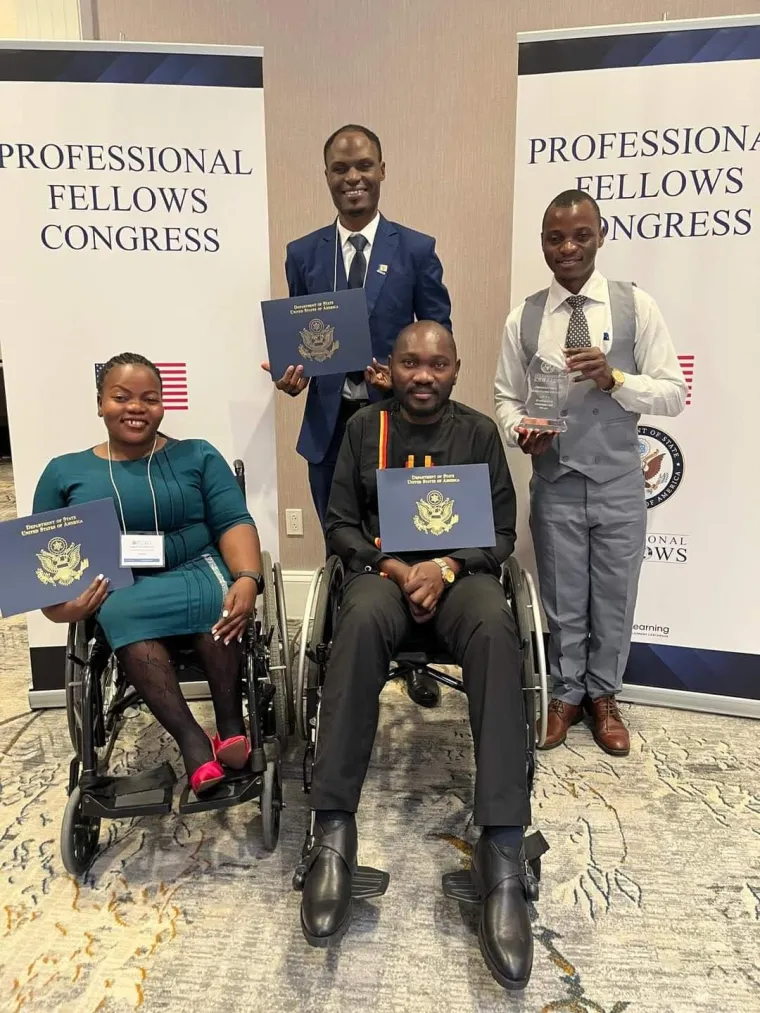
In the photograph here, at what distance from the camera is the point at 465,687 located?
1.78 meters

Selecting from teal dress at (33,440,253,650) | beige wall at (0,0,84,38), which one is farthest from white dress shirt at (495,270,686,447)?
beige wall at (0,0,84,38)

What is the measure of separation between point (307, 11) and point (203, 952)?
320 cm

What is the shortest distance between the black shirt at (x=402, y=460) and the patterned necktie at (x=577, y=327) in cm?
37

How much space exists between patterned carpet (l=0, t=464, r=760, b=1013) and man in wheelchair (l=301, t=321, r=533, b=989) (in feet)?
0.47

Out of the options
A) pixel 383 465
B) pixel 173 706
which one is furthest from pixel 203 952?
pixel 383 465

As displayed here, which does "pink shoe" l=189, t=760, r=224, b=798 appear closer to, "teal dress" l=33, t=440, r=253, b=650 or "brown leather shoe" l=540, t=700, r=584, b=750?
"teal dress" l=33, t=440, r=253, b=650

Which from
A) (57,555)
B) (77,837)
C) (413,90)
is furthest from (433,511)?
(413,90)

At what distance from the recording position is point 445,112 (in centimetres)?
294

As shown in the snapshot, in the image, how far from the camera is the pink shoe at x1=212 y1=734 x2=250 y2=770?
72.8 inches

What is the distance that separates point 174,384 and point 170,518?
647 mm

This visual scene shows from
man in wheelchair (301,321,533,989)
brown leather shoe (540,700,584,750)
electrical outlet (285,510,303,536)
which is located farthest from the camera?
electrical outlet (285,510,303,536)

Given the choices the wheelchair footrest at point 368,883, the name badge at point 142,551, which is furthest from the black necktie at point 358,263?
the wheelchair footrest at point 368,883

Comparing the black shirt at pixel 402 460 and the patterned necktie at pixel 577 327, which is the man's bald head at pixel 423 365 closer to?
the black shirt at pixel 402 460

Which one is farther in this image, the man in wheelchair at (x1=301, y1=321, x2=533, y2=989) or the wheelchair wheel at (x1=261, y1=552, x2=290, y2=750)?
the wheelchair wheel at (x1=261, y1=552, x2=290, y2=750)
